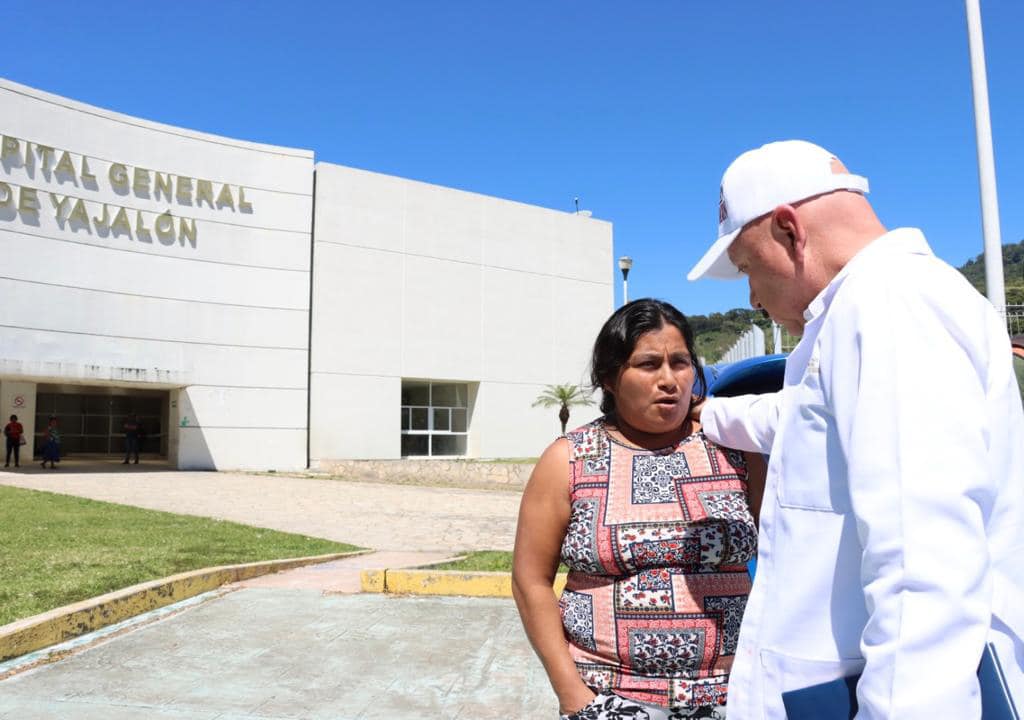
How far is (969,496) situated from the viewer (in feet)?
3.57

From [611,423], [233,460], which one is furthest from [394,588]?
[233,460]

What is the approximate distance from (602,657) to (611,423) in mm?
621

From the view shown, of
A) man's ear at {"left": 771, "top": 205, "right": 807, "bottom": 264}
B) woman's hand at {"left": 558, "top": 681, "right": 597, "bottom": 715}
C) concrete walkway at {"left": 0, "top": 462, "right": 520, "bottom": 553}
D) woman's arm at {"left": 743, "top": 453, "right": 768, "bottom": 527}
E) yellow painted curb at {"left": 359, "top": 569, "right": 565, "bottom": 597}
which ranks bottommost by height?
concrete walkway at {"left": 0, "top": 462, "right": 520, "bottom": 553}

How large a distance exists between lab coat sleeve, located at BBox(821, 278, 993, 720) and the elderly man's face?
0.28m

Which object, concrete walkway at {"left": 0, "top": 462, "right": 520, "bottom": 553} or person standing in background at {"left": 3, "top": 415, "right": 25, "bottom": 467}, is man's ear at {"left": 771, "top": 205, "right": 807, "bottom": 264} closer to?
concrete walkway at {"left": 0, "top": 462, "right": 520, "bottom": 553}

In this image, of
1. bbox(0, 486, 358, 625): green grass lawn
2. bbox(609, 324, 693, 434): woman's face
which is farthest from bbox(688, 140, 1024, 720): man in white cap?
bbox(0, 486, 358, 625): green grass lawn

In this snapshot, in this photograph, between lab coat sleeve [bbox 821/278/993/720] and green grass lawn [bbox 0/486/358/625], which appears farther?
green grass lawn [bbox 0/486/358/625]

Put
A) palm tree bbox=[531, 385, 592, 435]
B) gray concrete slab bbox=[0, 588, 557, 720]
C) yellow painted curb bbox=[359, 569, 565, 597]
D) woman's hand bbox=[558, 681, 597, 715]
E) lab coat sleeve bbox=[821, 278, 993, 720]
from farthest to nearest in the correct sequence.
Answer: palm tree bbox=[531, 385, 592, 435] → yellow painted curb bbox=[359, 569, 565, 597] → gray concrete slab bbox=[0, 588, 557, 720] → woman's hand bbox=[558, 681, 597, 715] → lab coat sleeve bbox=[821, 278, 993, 720]

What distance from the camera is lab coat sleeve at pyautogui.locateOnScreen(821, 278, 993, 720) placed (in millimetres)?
1052

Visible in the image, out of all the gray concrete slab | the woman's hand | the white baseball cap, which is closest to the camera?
the white baseball cap

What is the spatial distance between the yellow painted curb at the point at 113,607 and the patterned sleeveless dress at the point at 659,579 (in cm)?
433

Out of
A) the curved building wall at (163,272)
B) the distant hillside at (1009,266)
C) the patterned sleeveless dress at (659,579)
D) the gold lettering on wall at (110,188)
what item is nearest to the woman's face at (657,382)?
the patterned sleeveless dress at (659,579)

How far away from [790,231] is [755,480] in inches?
34.3

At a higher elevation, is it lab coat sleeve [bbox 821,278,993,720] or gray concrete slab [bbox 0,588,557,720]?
lab coat sleeve [bbox 821,278,993,720]
